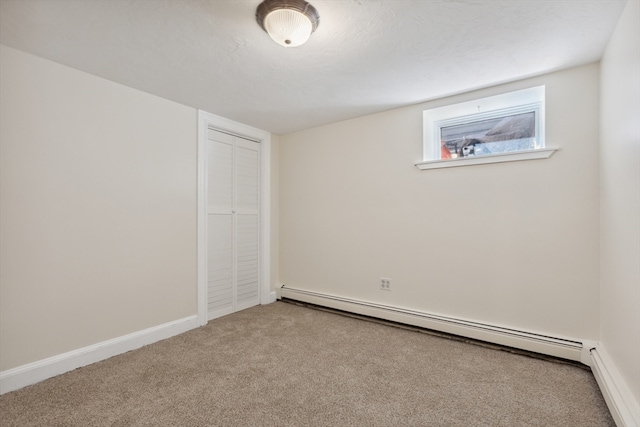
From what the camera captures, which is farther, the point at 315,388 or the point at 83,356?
the point at 83,356

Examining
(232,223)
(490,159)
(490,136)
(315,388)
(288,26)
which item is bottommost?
(315,388)

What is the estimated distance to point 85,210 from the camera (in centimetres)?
215

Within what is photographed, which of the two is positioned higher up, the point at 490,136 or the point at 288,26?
the point at 288,26

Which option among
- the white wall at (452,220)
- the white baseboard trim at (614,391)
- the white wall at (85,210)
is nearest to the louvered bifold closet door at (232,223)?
the white wall at (85,210)

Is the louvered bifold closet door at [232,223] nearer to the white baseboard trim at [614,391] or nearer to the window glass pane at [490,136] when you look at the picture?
the window glass pane at [490,136]

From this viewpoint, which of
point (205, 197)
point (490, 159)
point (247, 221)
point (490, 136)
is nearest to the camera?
point (490, 159)

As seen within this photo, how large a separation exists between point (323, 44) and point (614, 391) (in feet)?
8.25

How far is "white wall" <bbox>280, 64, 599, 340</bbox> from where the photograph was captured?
209cm

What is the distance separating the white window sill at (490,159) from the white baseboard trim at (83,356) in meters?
2.73

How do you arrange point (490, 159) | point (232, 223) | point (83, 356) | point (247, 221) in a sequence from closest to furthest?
point (83, 356) < point (490, 159) < point (232, 223) < point (247, 221)

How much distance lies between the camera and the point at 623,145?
5.02 ft

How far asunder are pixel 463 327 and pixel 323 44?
2464mm

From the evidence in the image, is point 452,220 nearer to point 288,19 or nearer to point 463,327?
point 463,327

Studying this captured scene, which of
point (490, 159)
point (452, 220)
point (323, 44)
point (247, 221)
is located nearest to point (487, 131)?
point (490, 159)
